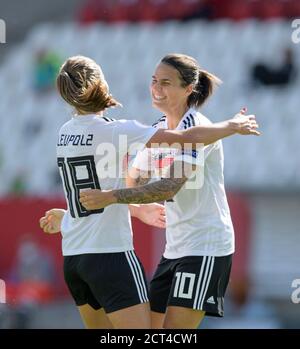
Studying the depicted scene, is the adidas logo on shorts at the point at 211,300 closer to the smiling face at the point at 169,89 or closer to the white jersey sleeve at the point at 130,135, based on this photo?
the white jersey sleeve at the point at 130,135

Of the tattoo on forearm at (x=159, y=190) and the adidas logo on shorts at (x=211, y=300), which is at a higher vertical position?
the tattoo on forearm at (x=159, y=190)

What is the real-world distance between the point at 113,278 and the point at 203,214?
0.61m

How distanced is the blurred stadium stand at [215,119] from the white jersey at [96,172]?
18.4 feet

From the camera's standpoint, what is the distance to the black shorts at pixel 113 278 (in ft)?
15.7

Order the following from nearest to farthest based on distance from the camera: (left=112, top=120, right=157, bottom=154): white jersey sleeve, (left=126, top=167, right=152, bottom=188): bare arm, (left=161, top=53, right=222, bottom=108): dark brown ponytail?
1. (left=112, top=120, right=157, bottom=154): white jersey sleeve
2. (left=161, top=53, right=222, bottom=108): dark brown ponytail
3. (left=126, top=167, right=152, bottom=188): bare arm

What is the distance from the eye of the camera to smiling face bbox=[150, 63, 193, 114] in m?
5.10

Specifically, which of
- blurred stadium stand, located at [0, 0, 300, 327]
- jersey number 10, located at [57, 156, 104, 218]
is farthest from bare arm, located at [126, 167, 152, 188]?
blurred stadium stand, located at [0, 0, 300, 327]

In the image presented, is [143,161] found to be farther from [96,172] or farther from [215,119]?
[215,119]

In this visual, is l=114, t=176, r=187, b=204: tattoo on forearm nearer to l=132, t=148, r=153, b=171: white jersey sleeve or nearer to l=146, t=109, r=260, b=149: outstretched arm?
l=146, t=109, r=260, b=149: outstretched arm

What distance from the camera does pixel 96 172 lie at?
4793 mm

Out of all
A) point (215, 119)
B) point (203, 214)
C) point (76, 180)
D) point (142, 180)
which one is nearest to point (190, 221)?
point (203, 214)

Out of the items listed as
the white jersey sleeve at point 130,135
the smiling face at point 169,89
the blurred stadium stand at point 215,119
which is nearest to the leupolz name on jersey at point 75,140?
the white jersey sleeve at point 130,135
